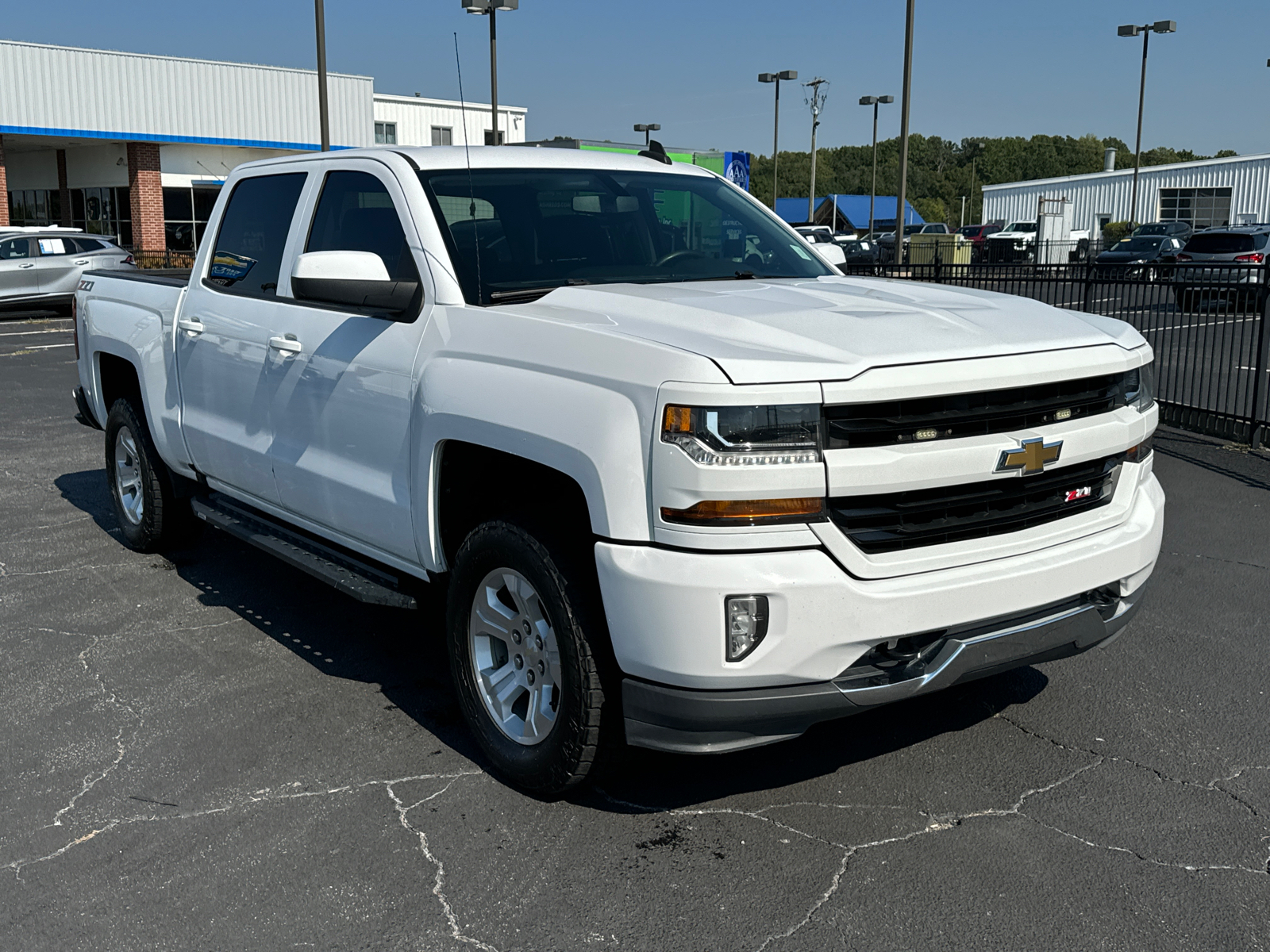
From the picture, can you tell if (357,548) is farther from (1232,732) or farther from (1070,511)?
(1232,732)

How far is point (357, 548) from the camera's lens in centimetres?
461

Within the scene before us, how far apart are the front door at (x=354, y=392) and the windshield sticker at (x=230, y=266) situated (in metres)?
0.59

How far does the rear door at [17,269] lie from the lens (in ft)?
73.7

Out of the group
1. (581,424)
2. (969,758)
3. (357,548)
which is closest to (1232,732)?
(969,758)

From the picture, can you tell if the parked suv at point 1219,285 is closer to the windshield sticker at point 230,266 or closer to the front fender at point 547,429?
the windshield sticker at point 230,266

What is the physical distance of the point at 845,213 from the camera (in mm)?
76625

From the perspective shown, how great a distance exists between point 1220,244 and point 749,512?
88.1 ft

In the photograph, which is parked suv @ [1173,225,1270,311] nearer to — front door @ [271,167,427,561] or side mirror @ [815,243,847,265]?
side mirror @ [815,243,847,265]

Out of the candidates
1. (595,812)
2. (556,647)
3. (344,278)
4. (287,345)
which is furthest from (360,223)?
(595,812)

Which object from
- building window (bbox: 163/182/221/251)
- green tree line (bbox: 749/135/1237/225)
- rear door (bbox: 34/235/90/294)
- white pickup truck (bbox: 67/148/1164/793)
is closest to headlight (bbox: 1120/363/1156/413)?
white pickup truck (bbox: 67/148/1164/793)

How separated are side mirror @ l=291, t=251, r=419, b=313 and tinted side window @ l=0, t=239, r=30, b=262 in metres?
21.5

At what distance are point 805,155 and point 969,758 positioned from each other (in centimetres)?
15742

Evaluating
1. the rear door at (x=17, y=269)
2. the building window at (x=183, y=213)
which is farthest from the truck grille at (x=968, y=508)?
the building window at (x=183, y=213)

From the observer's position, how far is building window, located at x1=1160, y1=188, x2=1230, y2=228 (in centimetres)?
6134
